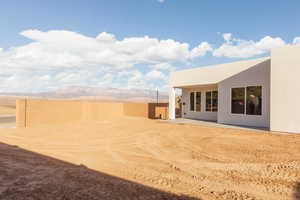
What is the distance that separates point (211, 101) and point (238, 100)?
3.43 meters

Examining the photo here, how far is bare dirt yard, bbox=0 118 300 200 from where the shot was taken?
143 inches

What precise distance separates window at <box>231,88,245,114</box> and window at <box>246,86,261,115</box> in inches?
13.7

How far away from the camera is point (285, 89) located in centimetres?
860

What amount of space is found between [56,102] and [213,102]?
12261 mm

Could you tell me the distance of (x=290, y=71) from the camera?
27.8 ft

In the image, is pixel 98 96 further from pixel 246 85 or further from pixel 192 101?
pixel 246 85

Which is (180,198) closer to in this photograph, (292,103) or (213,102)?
A: (292,103)

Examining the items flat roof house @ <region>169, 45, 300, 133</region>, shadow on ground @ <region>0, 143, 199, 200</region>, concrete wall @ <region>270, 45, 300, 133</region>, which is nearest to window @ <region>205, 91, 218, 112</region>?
flat roof house @ <region>169, 45, 300, 133</region>

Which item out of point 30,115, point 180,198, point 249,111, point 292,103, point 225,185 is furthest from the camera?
point 30,115

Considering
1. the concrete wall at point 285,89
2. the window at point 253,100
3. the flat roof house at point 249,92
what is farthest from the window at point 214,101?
the concrete wall at point 285,89

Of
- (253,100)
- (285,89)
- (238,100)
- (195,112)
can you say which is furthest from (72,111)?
(285,89)

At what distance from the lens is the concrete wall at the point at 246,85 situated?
10.7 meters

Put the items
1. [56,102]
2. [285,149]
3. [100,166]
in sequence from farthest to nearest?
1. [56,102]
2. [285,149]
3. [100,166]

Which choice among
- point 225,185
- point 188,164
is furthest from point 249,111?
point 225,185
